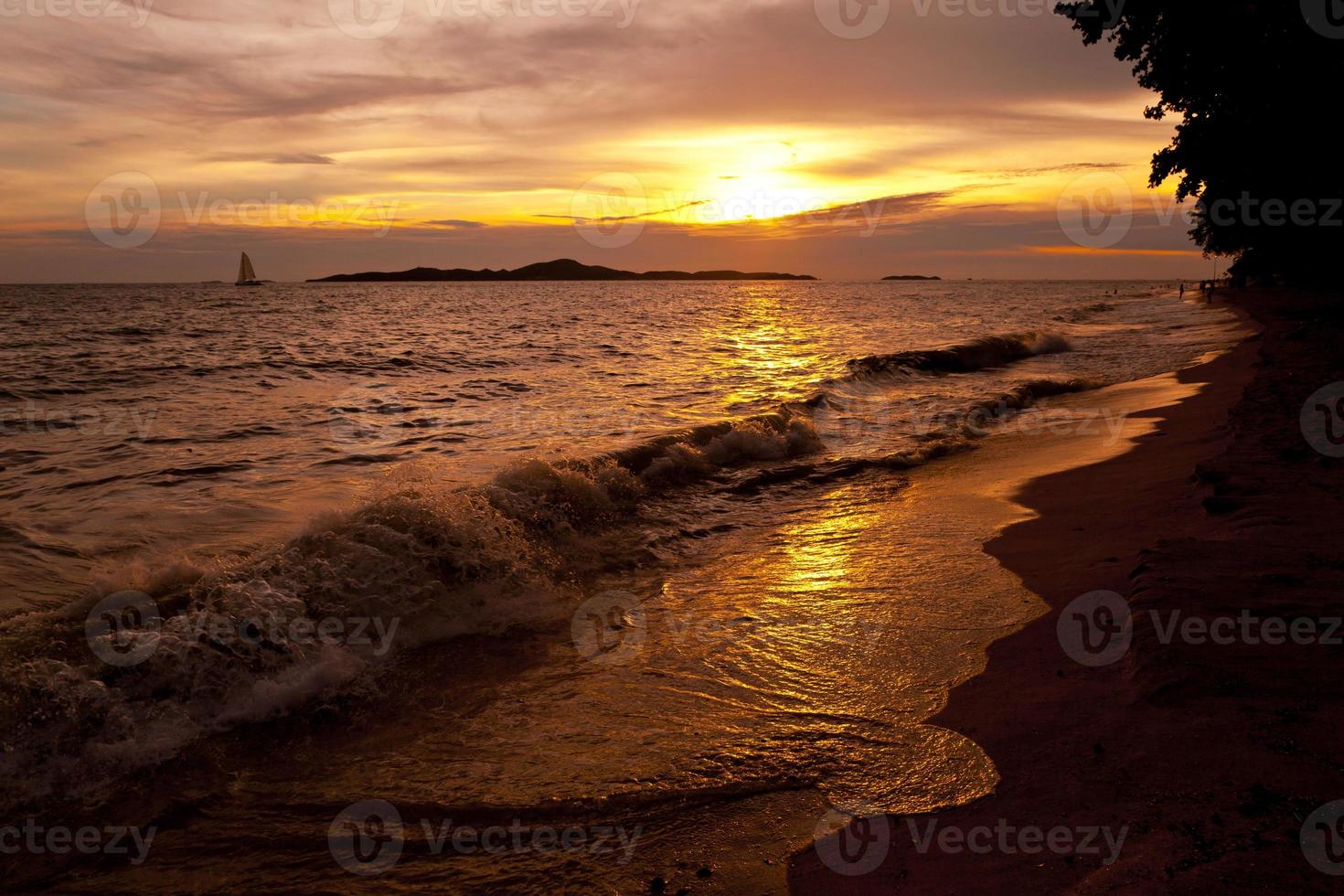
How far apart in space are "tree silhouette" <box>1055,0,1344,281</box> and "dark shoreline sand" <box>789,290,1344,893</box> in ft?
40.5

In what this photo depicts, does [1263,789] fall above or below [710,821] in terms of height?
above

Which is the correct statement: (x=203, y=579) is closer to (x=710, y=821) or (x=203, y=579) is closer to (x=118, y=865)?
(x=118, y=865)

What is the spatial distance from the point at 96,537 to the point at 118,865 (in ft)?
17.7

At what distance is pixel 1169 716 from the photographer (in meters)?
3.75

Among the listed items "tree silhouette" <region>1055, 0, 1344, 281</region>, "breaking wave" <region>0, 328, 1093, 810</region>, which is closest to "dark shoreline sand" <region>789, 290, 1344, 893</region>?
"breaking wave" <region>0, 328, 1093, 810</region>

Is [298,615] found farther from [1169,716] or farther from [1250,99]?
[1250,99]

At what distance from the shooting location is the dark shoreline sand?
9.59 ft

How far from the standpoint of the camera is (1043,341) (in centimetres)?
2889

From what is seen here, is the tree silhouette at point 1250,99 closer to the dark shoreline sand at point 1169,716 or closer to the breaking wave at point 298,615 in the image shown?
the dark shoreline sand at point 1169,716

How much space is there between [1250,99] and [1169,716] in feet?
64.6

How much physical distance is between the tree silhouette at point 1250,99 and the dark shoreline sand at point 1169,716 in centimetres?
1234

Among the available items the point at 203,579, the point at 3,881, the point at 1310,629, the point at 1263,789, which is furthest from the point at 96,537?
the point at 1310,629

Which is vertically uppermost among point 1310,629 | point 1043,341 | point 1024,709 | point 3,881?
point 1043,341

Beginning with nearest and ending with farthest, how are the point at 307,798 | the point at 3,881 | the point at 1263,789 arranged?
the point at 1263,789
the point at 3,881
the point at 307,798
